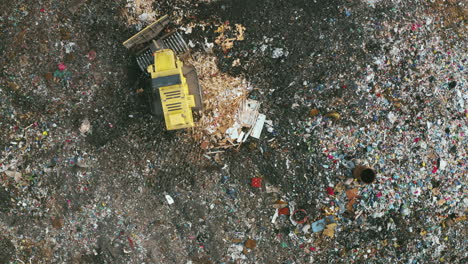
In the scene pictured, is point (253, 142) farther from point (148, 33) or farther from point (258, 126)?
point (148, 33)

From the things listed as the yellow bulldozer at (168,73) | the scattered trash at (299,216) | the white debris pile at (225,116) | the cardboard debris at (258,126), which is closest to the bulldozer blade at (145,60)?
the yellow bulldozer at (168,73)

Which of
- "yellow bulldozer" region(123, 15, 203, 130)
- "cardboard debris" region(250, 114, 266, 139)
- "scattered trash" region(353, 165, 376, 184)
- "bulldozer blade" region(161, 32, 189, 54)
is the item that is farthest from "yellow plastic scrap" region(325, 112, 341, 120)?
"bulldozer blade" region(161, 32, 189, 54)

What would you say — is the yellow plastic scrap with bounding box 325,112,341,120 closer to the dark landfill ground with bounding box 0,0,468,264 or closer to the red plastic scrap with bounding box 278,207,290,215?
the dark landfill ground with bounding box 0,0,468,264

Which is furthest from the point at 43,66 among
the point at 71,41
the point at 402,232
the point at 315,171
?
the point at 402,232

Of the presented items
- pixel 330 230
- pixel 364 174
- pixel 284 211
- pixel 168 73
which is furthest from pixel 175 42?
pixel 330 230

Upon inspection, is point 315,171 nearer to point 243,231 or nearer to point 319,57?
point 243,231

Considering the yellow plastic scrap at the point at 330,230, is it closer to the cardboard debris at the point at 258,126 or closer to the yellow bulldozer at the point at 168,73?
the cardboard debris at the point at 258,126
